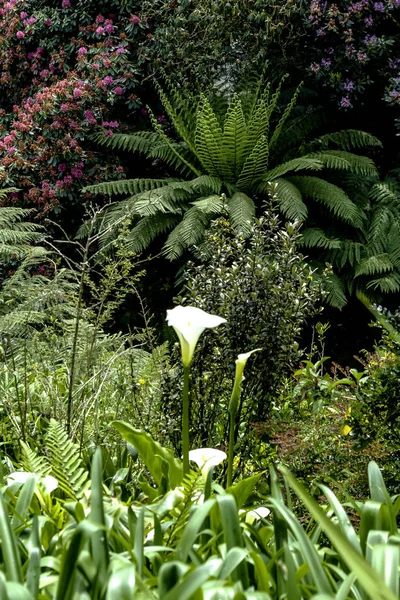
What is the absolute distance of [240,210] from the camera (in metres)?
5.04

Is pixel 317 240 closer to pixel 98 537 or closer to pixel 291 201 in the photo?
pixel 291 201

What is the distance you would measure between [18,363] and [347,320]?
262cm

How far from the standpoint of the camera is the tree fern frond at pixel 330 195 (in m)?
5.20

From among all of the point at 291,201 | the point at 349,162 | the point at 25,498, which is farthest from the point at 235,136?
the point at 25,498

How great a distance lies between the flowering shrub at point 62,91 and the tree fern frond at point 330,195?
1571 millimetres

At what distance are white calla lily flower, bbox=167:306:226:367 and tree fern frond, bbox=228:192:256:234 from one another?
2.94 metres

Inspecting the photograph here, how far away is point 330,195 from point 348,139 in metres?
0.75

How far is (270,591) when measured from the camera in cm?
127

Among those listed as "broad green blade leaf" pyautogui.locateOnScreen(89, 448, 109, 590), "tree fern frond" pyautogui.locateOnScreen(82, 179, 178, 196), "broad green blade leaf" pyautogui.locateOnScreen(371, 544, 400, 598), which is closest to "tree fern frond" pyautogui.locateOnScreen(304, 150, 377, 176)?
"tree fern frond" pyautogui.locateOnScreen(82, 179, 178, 196)

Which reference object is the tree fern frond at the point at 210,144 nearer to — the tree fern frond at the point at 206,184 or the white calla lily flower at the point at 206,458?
the tree fern frond at the point at 206,184

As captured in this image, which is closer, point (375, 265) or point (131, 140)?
point (375, 265)

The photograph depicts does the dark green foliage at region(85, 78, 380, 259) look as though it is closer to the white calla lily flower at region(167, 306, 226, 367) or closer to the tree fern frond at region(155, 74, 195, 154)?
the tree fern frond at region(155, 74, 195, 154)

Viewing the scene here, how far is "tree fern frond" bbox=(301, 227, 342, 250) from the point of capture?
202 inches

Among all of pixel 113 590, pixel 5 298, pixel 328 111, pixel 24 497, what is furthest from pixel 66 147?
pixel 113 590
